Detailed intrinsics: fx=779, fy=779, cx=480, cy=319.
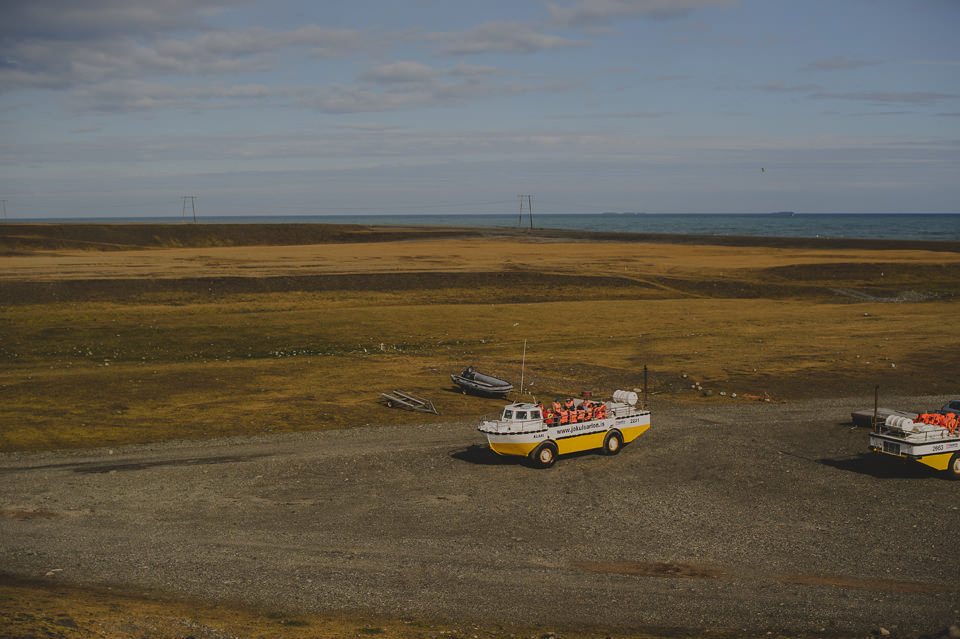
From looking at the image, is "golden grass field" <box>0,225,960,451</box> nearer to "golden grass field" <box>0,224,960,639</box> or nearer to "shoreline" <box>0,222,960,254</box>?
"golden grass field" <box>0,224,960,639</box>

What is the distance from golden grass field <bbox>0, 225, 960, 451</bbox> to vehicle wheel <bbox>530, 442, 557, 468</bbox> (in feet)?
29.3

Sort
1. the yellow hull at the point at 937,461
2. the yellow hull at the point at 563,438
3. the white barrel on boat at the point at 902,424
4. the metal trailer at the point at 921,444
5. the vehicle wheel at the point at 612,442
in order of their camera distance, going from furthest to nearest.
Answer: the vehicle wheel at the point at 612,442 → the yellow hull at the point at 563,438 → the white barrel on boat at the point at 902,424 → the yellow hull at the point at 937,461 → the metal trailer at the point at 921,444

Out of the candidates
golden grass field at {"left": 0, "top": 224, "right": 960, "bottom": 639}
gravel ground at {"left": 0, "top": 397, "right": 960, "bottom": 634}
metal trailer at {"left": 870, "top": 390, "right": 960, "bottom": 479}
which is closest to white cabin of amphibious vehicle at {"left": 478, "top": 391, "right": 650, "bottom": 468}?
gravel ground at {"left": 0, "top": 397, "right": 960, "bottom": 634}

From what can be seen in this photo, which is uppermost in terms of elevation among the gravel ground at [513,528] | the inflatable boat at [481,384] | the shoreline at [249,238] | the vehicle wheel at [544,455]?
the shoreline at [249,238]

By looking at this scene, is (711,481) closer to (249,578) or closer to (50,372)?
(249,578)

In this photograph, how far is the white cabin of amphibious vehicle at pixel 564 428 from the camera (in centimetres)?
3141

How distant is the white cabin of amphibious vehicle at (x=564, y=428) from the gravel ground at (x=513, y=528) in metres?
0.82

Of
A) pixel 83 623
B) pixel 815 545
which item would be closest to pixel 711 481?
pixel 815 545

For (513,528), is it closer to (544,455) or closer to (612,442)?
(544,455)

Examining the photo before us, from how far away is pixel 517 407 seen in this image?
31.9 metres

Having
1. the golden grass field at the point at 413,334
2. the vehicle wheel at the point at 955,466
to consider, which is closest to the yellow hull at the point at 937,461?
the vehicle wheel at the point at 955,466

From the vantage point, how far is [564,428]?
32.2m

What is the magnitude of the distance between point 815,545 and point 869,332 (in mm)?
43295

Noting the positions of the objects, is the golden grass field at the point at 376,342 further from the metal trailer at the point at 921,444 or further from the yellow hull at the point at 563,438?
the metal trailer at the point at 921,444
